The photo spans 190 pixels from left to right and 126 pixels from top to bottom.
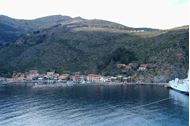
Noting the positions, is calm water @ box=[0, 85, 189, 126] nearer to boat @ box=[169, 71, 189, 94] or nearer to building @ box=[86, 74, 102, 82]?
boat @ box=[169, 71, 189, 94]

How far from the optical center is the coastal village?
16812cm

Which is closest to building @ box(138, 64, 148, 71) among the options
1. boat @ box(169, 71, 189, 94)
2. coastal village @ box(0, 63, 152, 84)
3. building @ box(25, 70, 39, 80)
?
coastal village @ box(0, 63, 152, 84)

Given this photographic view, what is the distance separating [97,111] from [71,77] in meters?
91.4

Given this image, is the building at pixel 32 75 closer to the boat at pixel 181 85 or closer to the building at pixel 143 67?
the building at pixel 143 67

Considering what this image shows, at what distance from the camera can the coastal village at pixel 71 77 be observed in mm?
168125

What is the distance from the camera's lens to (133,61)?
180500 millimetres

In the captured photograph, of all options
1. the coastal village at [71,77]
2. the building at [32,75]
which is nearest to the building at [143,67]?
the coastal village at [71,77]

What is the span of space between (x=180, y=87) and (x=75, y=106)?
43.3m

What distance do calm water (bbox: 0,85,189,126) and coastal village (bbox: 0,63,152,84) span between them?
5298 cm

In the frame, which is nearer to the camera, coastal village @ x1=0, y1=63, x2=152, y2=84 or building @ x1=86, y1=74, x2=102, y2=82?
coastal village @ x1=0, y1=63, x2=152, y2=84

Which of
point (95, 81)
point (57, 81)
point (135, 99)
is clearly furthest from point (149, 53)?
point (135, 99)

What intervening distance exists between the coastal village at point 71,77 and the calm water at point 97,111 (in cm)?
5298

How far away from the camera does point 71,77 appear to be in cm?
17712

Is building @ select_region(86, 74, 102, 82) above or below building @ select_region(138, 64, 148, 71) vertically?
below
